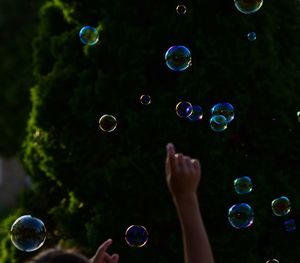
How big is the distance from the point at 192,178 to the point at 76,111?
Result: 246cm

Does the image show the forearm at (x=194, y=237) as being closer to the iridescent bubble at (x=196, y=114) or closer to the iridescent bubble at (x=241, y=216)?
the iridescent bubble at (x=241, y=216)

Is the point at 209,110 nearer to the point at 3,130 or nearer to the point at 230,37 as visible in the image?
the point at 230,37

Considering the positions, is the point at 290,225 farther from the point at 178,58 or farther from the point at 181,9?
the point at 181,9

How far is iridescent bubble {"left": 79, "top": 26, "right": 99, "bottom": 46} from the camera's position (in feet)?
15.0

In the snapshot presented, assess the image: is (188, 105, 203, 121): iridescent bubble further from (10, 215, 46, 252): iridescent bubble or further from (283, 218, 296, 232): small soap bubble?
(10, 215, 46, 252): iridescent bubble

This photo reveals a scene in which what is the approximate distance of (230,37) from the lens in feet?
15.1

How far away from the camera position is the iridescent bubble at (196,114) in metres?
4.36

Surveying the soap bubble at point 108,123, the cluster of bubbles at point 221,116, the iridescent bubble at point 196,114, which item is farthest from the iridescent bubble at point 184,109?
the soap bubble at point 108,123

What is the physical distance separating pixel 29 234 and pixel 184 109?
134 cm

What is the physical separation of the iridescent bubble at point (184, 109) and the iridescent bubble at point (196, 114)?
3 centimetres

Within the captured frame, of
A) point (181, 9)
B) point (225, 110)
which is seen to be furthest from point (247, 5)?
point (225, 110)

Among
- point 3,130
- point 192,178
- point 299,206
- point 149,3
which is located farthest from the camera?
point 3,130

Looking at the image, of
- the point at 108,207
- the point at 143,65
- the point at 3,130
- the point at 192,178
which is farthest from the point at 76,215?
the point at 3,130

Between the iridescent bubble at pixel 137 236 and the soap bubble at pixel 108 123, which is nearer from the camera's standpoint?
the iridescent bubble at pixel 137 236
